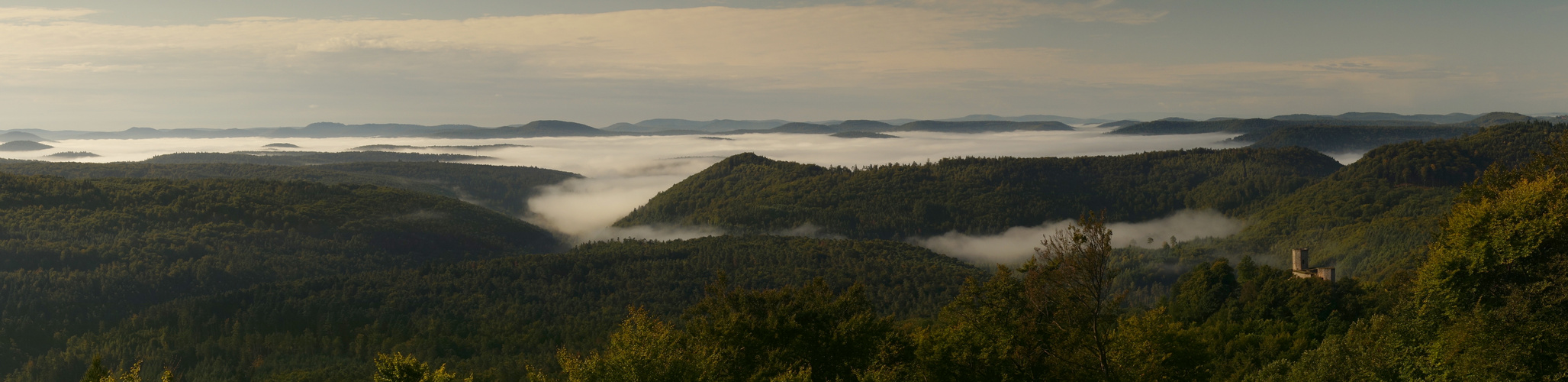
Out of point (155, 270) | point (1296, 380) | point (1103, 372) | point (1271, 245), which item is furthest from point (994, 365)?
point (155, 270)

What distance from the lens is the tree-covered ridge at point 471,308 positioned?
122250 mm

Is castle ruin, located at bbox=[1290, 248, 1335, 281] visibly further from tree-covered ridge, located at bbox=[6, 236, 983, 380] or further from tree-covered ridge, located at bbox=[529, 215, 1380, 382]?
tree-covered ridge, located at bbox=[6, 236, 983, 380]

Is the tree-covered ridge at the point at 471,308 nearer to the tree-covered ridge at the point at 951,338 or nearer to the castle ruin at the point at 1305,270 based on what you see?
the castle ruin at the point at 1305,270

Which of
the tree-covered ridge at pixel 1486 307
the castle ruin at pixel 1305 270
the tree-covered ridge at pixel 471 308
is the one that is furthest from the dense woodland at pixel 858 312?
the castle ruin at pixel 1305 270

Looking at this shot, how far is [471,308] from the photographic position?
490ft

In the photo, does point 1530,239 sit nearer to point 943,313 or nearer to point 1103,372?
point 1103,372

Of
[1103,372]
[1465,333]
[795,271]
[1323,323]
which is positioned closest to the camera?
[1465,333]

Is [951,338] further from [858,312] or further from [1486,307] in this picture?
[1486,307]

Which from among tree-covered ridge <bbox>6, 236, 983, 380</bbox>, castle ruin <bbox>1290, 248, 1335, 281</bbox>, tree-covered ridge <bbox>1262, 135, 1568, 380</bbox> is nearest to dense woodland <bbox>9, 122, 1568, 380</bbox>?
tree-covered ridge <bbox>1262, 135, 1568, 380</bbox>

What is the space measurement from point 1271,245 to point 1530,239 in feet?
606

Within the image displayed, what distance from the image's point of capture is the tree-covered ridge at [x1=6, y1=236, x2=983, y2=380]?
401 feet

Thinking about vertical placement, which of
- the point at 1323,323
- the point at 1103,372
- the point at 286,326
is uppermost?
the point at 1103,372

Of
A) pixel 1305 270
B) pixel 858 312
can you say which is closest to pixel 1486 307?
pixel 858 312

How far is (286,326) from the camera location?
144 meters
